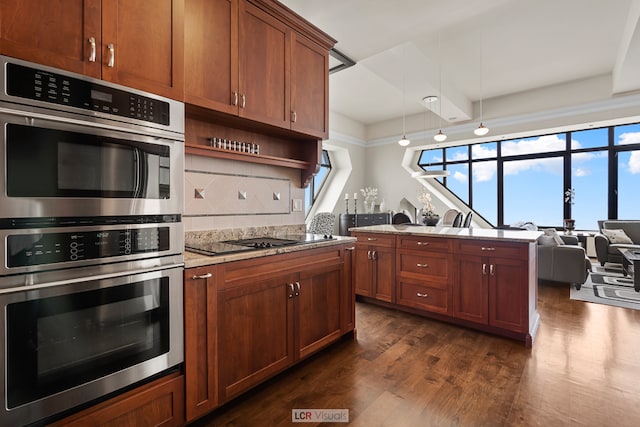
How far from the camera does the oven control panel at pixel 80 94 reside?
1129 millimetres

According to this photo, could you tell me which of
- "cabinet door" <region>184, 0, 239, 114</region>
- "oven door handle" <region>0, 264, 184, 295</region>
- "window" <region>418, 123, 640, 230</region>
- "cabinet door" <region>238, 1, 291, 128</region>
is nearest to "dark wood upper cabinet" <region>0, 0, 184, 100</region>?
"cabinet door" <region>184, 0, 239, 114</region>

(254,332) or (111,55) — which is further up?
(111,55)

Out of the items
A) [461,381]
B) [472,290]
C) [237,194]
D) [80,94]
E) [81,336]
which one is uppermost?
[80,94]

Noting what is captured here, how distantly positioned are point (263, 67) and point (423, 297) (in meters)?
2.61

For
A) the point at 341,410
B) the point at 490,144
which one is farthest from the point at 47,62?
the point at 490,144

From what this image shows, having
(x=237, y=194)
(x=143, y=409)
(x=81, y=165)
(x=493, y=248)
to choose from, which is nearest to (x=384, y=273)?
(x=493, y=248)

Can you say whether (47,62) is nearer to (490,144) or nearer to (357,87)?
(357,87)

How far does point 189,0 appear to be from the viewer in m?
1.77

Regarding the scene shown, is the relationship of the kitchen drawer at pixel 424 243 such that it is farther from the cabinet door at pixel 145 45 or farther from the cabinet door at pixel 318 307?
the cabinet door at pixel 145 45

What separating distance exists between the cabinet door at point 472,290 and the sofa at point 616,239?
13.5ft

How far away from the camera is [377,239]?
11.5ft

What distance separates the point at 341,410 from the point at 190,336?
0.96 m

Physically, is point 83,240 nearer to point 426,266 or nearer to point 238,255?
point 238,255

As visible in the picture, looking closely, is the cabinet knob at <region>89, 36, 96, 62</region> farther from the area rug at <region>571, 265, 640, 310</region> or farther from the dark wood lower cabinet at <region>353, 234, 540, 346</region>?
the area rug at <region>571, 265, 640, 310</region>
